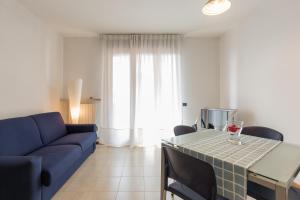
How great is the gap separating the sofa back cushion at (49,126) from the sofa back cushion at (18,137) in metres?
0.10

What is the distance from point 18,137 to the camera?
214 cm

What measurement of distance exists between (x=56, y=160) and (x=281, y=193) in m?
2.09

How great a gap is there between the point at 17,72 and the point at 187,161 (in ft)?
9.32

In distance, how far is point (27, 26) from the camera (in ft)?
9.18

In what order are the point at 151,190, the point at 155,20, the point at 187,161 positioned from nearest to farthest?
the point at 187,161 < the point at 151,190 < the point at 155,20

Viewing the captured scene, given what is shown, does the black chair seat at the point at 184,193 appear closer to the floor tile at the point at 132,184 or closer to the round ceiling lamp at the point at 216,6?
the floor tile at the point at 132,184

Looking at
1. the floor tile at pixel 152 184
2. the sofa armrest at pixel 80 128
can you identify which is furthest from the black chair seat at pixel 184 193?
the sofa armrest at pixel 80 128

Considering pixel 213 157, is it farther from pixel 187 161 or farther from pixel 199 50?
pixel 199 50

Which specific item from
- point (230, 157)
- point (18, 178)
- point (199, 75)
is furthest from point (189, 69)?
point (18, 178)

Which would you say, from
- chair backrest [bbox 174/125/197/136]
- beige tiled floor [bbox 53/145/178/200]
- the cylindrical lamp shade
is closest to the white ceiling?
the cylindrical lamp shade

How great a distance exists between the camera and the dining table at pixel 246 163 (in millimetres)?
939

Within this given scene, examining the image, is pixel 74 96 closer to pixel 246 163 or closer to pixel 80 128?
pixel 80 128

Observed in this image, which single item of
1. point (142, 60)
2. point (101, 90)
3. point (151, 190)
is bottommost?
point (151, 190)

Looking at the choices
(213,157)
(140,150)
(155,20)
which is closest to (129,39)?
(155,20)
